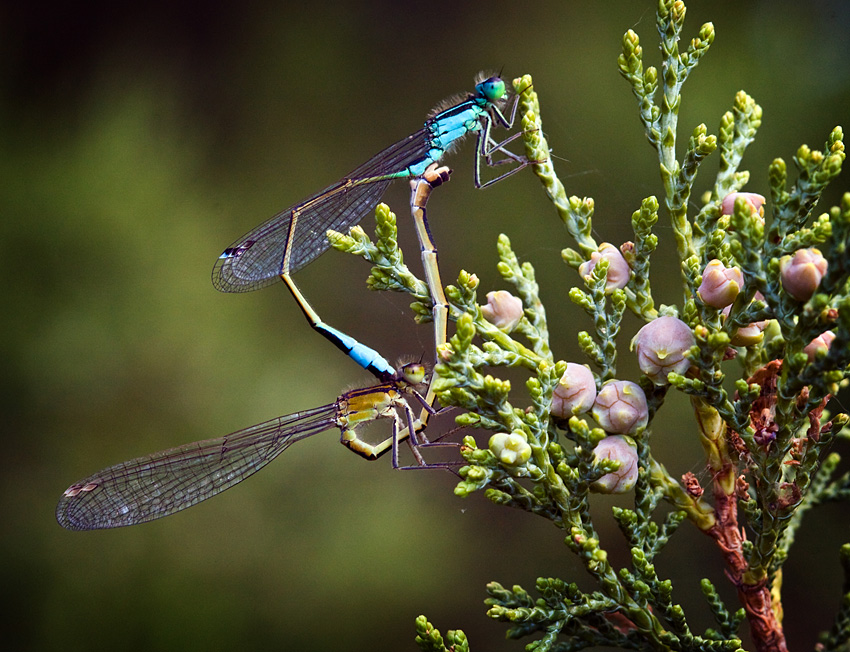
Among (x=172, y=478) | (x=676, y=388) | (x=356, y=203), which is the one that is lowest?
(x=676, y=388)

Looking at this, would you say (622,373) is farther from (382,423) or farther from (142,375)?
(142,375)

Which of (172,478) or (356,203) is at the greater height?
(356,203)

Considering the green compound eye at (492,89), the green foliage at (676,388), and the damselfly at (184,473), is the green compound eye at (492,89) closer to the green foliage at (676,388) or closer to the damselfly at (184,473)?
the green foliage at (676,388)

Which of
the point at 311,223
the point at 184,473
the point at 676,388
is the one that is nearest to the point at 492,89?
the point at 311,223

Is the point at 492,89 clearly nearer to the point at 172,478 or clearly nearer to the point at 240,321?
the point at 172,478

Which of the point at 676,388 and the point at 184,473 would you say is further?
the point at 184,473

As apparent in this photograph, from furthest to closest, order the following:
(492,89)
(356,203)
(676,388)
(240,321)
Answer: (240,321) → (356,203) → (492,89) → (676,388)

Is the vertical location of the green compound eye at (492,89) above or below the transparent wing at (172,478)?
above

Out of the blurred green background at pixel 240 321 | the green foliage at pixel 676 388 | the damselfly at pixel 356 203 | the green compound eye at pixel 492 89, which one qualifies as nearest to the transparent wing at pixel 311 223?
the damselfly at pixel 356 203
